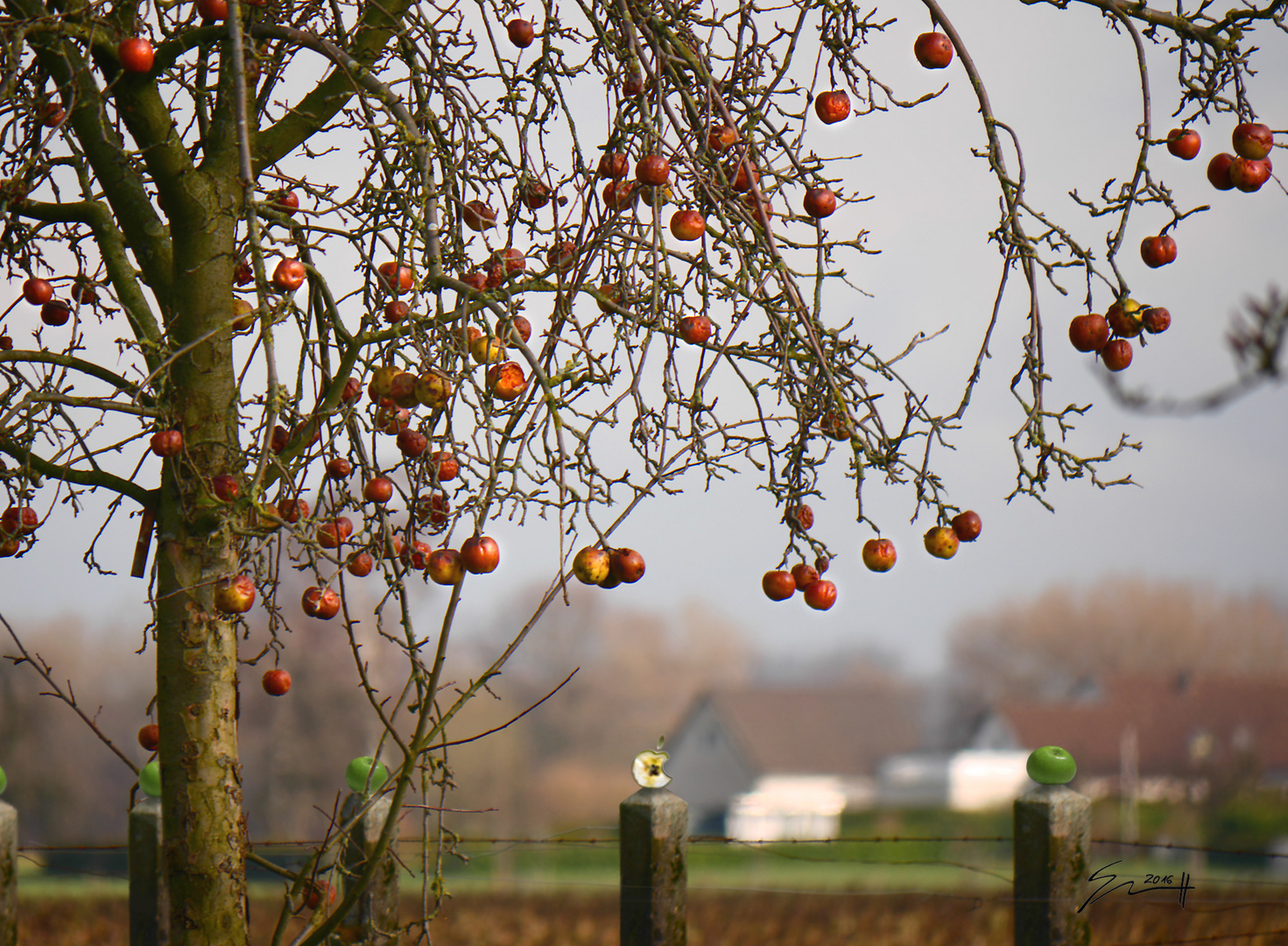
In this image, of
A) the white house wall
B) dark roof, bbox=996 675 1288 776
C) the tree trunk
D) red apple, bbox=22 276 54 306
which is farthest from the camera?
the white house wall

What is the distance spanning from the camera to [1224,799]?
2350 cm

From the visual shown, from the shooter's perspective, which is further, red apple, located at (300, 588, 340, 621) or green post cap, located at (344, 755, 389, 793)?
green post cap, located at (344, 755, 389, 793)

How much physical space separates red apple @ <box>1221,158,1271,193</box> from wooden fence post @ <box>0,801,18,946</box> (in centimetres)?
307

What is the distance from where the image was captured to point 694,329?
88.0 inches

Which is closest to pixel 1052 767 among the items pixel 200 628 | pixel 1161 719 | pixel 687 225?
pixel 687 225

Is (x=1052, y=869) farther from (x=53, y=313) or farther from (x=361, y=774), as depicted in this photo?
(x=53, y=313)

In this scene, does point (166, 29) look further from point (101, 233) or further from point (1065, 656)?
point (1065, 656)

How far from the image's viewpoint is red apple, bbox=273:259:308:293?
2.27m

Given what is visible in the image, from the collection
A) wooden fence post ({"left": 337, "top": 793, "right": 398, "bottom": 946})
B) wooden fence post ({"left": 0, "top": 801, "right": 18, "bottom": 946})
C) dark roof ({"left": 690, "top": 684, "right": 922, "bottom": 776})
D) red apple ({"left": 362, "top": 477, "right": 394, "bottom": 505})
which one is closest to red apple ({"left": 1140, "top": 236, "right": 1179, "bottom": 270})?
red apple ({"left": 362, "top": 477, "right": 394, "bottom": 505})

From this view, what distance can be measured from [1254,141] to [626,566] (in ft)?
4.51

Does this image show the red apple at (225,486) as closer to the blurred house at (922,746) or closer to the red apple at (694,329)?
the red apple at (694,329)

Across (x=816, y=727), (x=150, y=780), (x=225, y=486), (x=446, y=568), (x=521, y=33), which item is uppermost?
(x=521, y=33)

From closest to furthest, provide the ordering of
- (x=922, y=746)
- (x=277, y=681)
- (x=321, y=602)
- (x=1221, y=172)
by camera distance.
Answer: (x=1221, y=172) → (x=321, y=602) → (x=277, y=681) → (x=922, y=746)

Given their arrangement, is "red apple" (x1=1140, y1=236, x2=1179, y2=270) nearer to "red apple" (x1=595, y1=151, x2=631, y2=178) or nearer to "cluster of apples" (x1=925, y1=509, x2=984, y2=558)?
"cluster of apples" (x1=925, y1=509, x2=984, y2=558)
